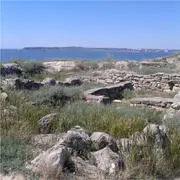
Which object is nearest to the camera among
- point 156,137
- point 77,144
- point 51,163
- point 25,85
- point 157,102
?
point 51,163

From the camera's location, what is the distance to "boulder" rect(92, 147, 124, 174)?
4.42 meters

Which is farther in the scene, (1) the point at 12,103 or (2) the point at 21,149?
(1) the point at 12,103

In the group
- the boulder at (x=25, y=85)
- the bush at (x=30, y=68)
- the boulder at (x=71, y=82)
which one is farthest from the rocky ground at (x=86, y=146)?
the bush at (x=30, y=68)

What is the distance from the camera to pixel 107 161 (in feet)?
14.9

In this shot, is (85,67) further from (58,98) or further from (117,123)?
(117,123)

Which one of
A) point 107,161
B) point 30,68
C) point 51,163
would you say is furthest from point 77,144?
point 30,68

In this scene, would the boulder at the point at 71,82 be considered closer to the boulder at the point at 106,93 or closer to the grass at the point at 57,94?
the boulder at the point at 106,93

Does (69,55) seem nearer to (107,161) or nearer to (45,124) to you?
(45,124)

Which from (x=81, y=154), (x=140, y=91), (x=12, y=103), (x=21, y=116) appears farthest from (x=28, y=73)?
(x=81, y=154)

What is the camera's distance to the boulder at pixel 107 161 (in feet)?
14.5

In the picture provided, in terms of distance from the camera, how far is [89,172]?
174 inches

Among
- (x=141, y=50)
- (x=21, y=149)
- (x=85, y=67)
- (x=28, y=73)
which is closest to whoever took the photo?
(x=21, y=149)

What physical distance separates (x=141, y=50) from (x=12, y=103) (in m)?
87.6

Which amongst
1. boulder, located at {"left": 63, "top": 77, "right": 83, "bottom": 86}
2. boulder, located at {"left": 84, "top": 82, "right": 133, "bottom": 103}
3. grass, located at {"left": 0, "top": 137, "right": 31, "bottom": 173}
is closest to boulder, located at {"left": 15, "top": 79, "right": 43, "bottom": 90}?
boulder, located at {"left": 63, "top": 77, "right": 83, "bottom": 86}
